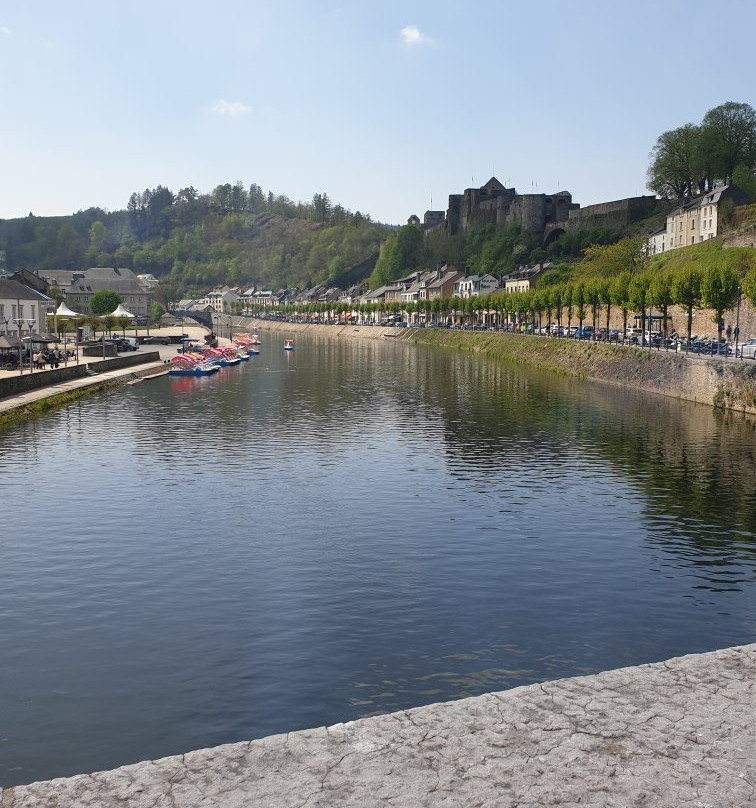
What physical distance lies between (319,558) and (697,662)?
1260cm

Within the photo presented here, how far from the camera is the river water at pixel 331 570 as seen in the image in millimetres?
16859

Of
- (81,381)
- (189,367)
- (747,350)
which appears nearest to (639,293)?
(747,350)

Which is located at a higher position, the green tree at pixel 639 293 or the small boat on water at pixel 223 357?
the green tree at pixel 639 293

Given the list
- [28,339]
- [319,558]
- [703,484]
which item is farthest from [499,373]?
[319,558]

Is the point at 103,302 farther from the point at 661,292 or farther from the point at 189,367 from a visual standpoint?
the point at 661,292

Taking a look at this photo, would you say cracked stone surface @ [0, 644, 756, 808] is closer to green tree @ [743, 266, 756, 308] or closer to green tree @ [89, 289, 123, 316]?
green tree @ [743, 266, 756, 308]

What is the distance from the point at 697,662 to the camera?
52.5 ft

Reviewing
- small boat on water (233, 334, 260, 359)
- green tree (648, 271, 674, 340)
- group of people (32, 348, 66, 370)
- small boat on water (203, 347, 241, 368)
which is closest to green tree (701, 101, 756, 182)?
green tree (648, 271, 674, 340)

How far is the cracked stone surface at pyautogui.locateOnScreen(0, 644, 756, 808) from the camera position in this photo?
1142 cm

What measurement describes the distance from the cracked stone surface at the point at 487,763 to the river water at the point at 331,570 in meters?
2.64

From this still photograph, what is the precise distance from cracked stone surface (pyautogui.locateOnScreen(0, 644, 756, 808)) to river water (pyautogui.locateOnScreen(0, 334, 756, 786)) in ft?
8.66

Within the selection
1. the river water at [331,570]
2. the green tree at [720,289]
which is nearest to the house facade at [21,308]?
the river water at [331,570]

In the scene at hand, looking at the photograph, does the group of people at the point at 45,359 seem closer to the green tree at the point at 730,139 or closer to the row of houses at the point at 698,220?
the row of houses at the point at 698,220

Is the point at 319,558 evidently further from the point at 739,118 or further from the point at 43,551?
the point at 739,118
